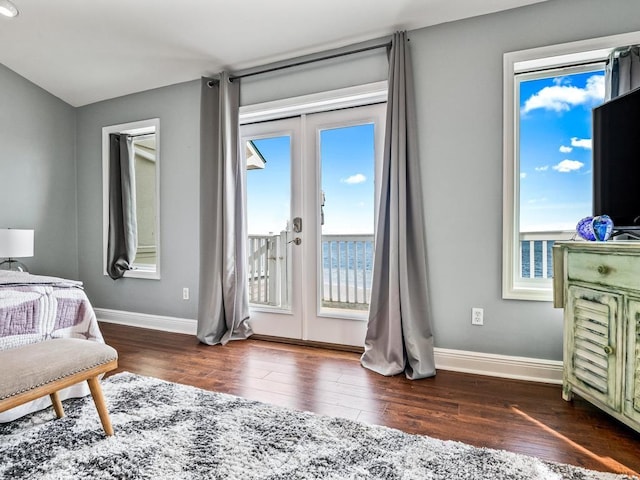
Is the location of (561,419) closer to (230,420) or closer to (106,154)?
(230,420)

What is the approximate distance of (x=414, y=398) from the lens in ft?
6.70

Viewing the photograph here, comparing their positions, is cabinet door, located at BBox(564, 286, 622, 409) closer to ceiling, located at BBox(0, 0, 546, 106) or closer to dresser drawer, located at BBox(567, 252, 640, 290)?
dresser drawer, located at BBox(567, 252, 640, 290)

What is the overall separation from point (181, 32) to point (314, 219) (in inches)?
72.7

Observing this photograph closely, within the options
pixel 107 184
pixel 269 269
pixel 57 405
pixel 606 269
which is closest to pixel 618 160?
pixel 606 269

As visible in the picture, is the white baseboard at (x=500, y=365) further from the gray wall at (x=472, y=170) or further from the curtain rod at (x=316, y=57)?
the curtain rod at (x=316, y=57)

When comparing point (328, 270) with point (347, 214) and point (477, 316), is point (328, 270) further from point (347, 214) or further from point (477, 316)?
point (477, 316)

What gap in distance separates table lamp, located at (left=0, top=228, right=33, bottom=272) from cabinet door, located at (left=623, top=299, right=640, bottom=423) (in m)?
4.52

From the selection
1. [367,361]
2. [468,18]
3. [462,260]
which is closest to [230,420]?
[367,361]

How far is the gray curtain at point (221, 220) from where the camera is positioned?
3.15 metres

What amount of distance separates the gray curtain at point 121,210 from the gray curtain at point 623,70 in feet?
14.2

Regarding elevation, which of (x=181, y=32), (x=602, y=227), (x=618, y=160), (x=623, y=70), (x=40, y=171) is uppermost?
(x=181, y=32)

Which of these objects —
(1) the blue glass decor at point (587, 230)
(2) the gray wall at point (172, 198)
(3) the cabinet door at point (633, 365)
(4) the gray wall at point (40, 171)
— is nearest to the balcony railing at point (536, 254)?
(1) the blue glass decor at point (587, 230)

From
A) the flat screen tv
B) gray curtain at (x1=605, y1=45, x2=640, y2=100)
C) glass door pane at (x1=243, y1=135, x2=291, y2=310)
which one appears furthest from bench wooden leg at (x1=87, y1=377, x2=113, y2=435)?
gray curtain at (x1=605, y1=45, x2=640, y2=100)

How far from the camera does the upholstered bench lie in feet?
4.23
